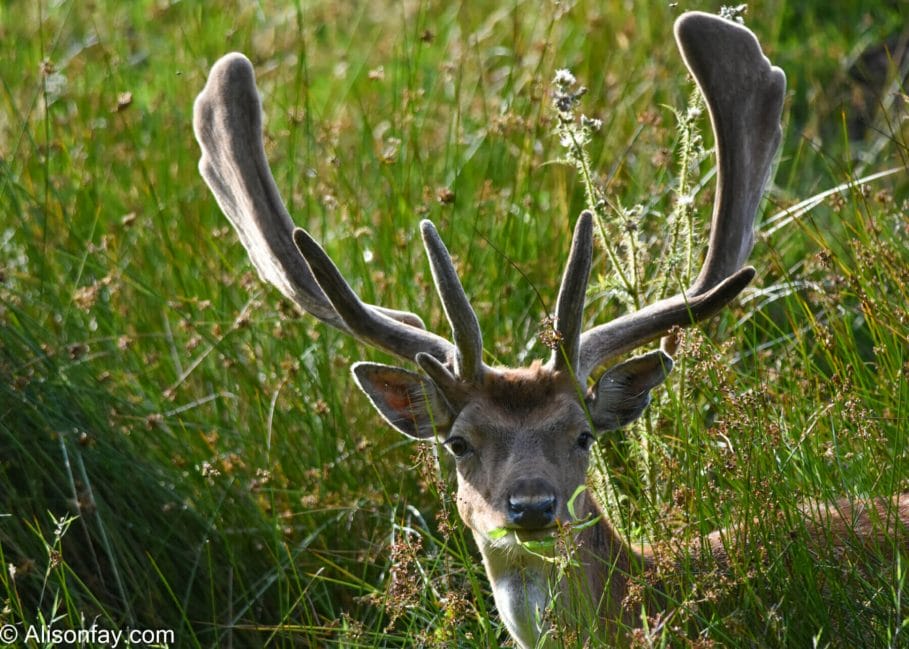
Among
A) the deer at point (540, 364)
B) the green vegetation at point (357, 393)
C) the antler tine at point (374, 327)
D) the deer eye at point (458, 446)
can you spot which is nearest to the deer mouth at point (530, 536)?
the deer at point (540, 364)

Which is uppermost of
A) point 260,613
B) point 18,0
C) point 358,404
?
point 18,0

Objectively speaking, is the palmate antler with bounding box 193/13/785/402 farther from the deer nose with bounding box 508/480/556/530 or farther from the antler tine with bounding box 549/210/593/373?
the deer nose with bounding box 508/480/556/530

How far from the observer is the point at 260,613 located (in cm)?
473

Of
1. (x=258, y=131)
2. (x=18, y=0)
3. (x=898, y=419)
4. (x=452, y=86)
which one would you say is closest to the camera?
(x=898, y=419)

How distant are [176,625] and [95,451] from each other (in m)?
0.63

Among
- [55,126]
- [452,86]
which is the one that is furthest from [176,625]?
[452,86]

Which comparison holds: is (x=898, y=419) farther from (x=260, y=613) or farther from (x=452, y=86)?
(x=452, y=86)

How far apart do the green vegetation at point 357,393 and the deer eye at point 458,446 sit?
Result: 11 centimetres

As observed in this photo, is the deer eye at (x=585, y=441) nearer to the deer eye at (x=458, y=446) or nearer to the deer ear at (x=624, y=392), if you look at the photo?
the deer ear at (x=624, y=392)

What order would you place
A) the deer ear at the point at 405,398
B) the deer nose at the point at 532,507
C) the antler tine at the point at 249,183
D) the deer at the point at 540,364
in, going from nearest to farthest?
the deer nose at the point at 532,507 → the deer at the point at 540,364 → the deer ear at the point at 405,398 → the antler tine at the point at 249,183

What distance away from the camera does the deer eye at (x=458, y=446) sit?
395 centimetres

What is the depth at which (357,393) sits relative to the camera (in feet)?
17.5

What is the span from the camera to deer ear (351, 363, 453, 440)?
13.3 ft

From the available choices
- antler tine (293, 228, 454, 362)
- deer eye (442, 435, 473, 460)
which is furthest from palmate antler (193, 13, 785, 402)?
deer eye (442, 435, 473, 460)
